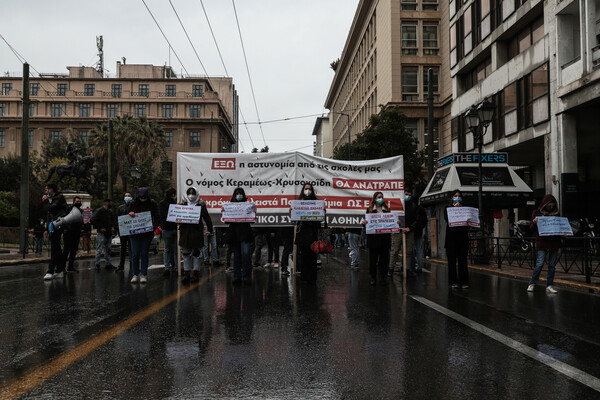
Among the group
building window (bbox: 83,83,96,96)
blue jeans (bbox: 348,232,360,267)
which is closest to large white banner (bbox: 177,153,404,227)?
blue jeans (bbox: 348,232,360,267)

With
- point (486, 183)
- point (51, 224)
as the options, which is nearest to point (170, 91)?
point (486, 183)

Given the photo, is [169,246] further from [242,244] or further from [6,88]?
[6,88]

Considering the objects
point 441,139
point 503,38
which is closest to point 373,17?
point 441,139

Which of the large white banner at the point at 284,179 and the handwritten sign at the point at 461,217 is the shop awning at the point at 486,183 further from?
the handwritten sign at the point at 461,217

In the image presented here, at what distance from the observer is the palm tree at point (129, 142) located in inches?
2108

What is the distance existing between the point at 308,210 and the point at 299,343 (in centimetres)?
525

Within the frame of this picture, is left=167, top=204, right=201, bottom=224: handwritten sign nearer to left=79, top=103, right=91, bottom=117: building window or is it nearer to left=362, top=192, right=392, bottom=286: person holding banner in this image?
left=362, top=192, right=392, bottom=286: person holding banner

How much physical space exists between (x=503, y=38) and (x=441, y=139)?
17781 mm

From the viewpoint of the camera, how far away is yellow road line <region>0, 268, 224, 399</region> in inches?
143

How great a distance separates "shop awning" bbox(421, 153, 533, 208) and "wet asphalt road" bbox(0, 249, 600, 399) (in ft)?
36.3

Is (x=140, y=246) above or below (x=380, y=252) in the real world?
above

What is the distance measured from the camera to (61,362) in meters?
4.32

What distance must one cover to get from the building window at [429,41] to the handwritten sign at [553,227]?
37355 mm

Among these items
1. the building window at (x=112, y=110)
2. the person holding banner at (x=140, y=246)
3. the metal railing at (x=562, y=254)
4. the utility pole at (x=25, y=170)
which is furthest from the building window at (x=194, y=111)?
the person holding banner at (x=140, y=246)
